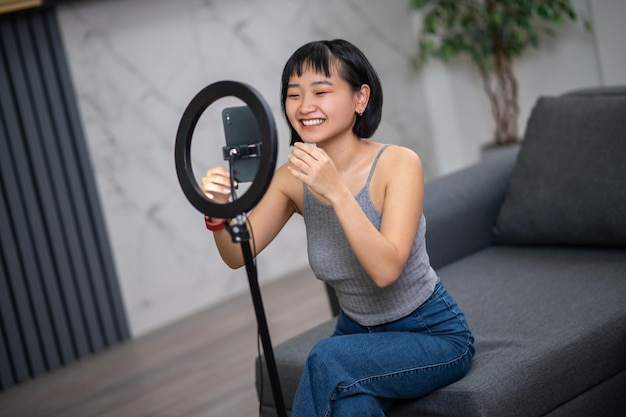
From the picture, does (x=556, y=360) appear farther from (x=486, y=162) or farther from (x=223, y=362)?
(x=223, y=362)

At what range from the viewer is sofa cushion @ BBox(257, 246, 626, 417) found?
1642 millimetres

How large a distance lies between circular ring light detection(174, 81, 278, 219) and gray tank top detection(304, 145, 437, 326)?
0.39 metres

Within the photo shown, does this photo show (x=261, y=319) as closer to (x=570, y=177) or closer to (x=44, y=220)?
(x=570, y=177)

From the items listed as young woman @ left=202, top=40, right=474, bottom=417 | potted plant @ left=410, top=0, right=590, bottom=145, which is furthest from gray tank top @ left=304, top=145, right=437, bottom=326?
potted plant @ left=410, top=0, right=590, bottom=145

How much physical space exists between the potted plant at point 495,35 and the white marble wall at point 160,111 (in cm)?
83

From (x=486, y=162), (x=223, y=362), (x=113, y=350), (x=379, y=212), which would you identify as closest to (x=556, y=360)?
(x=379, y=212)

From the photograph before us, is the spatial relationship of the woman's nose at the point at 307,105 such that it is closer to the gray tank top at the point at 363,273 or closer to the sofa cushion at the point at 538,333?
the gray tank top at the point at 363,273

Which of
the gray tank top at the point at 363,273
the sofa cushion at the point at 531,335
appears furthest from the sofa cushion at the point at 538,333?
the gray tank top at the point at 363,273

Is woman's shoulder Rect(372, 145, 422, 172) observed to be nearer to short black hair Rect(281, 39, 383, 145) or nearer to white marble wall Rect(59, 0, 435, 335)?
short black hair Rect(281, 39, 383, 145)

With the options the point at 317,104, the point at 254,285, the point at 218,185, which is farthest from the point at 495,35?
the point at 254,285

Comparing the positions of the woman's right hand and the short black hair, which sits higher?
the short black hair

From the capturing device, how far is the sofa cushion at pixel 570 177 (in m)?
2.28

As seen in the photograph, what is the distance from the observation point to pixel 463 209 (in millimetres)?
2549

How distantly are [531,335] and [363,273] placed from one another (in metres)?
0.43
